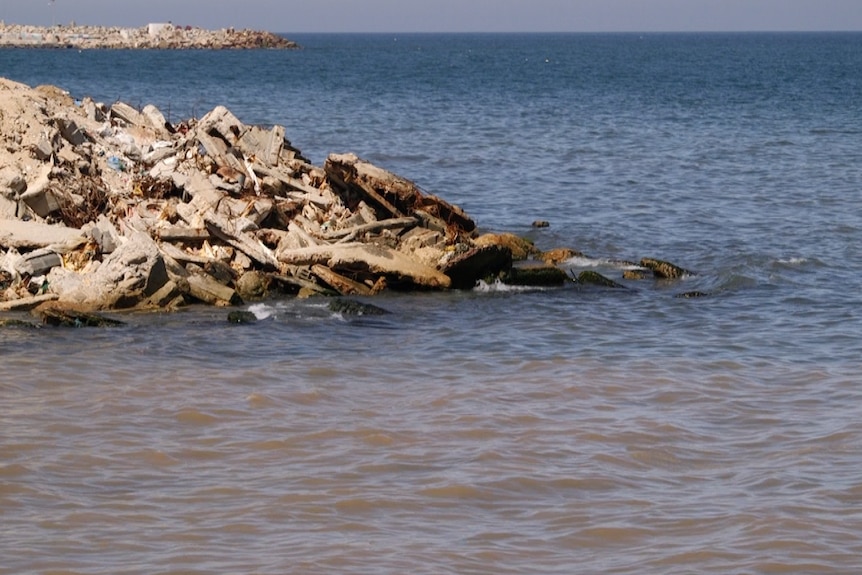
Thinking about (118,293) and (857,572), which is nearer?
(857,572)

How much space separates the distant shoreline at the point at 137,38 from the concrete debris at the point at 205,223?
387 ft

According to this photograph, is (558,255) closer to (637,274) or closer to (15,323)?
(637,274)

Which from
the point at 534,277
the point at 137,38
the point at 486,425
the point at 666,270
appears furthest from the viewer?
the point at 137,38

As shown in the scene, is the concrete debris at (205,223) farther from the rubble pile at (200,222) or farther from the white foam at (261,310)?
the white foam at (261,310)

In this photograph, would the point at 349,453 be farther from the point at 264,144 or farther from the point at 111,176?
the point at 264,144

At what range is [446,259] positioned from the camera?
1553 cm

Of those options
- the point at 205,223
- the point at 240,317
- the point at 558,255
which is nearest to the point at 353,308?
the point at 240,317

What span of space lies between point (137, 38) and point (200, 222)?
130428 mm

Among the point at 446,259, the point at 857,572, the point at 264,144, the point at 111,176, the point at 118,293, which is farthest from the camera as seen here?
the point at 264,144

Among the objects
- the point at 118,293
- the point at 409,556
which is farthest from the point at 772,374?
the point at 118,293

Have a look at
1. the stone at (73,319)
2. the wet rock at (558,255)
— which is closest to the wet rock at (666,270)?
the wet rock at (558,255)

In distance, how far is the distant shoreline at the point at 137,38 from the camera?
130625mm

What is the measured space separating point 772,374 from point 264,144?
32.0 feet

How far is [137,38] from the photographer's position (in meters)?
138
